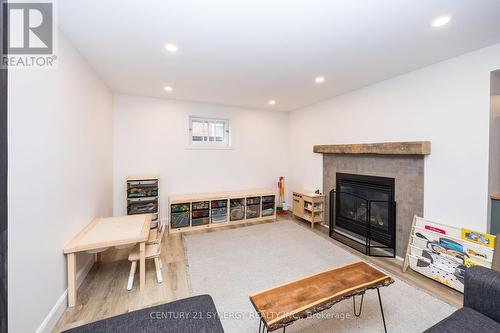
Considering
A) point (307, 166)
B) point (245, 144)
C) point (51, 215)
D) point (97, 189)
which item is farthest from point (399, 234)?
point (97, 189)

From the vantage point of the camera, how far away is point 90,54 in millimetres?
2209

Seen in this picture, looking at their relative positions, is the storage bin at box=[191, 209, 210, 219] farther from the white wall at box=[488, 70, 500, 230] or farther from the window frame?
the white wall at box=[488, 70, 500, 230]

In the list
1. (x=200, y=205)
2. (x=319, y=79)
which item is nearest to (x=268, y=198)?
(x=200, y=205)

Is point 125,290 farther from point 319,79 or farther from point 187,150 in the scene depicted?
point 319,79

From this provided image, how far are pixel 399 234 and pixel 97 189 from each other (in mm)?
4146

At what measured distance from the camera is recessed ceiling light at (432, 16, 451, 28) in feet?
5.22

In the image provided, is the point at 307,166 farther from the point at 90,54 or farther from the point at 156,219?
the point at 90,54

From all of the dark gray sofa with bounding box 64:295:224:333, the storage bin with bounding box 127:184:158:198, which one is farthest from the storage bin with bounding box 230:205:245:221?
the dark gray sofa with bounding box 64:295:224:333

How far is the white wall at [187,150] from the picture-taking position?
367 centimetres

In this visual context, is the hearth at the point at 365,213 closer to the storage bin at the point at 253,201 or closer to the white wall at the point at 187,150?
the storage bin at the point at 253,201

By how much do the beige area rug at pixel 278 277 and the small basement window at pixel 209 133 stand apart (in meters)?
1.87

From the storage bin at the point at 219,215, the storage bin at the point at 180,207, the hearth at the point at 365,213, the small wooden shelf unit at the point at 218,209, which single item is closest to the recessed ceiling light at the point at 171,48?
the small wooden shelf unit at the point at 218,209

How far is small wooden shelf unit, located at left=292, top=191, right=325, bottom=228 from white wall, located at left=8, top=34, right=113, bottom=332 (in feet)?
11.3

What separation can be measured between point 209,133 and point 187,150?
0.63 metres
